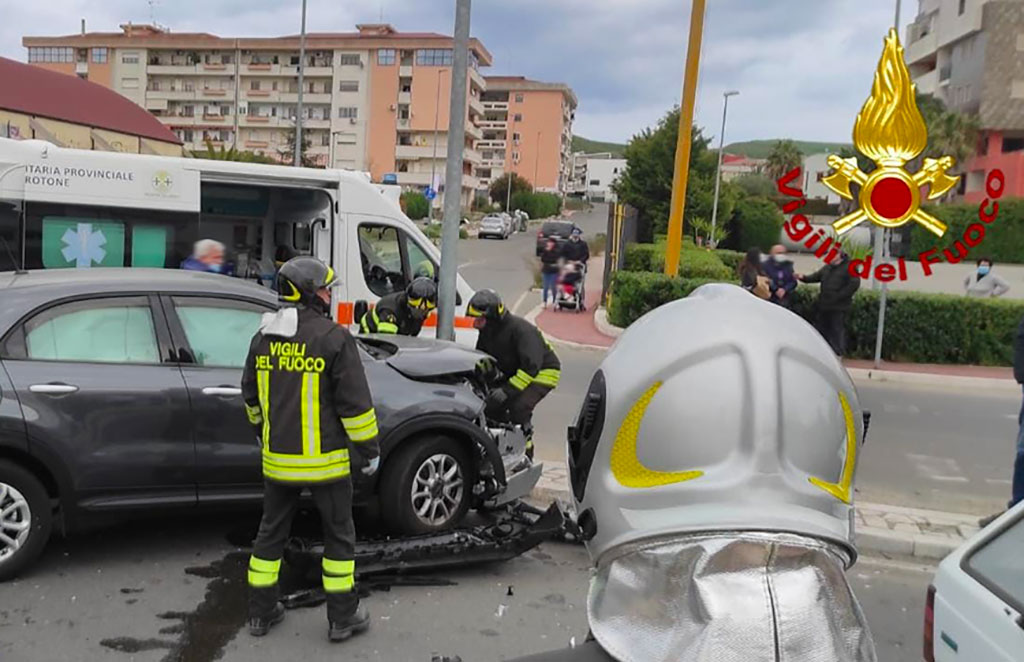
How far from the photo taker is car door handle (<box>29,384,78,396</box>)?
4465 millimetres

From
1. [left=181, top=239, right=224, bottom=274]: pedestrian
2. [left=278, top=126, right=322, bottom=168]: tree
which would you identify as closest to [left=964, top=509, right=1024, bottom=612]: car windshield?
[left=181, top=239, right=224, bottom=274]: pedestrian

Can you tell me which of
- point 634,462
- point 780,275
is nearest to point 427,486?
point 634,462

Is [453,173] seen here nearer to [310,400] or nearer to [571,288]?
[310,400]

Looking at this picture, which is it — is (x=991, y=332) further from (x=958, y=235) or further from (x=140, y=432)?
(x=958, y=235)

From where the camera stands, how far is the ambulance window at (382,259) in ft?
30.3

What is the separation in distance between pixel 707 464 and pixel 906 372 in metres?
13.1

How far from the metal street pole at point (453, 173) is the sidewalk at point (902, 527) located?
176 cm

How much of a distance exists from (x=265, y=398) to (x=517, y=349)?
2.67m

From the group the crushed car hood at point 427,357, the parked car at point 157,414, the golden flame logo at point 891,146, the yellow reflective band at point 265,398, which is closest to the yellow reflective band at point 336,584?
the yellow reflective band at point 265,398

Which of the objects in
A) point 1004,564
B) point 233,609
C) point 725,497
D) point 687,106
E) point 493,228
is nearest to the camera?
point 725,497

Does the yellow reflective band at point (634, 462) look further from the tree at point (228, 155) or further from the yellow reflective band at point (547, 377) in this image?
the tree at point (228, 155)

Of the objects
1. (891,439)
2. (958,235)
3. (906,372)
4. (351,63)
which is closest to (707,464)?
(891,439)

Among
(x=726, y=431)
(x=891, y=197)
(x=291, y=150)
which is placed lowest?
(x=726, y=431)

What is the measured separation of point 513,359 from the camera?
6395 millimetres
